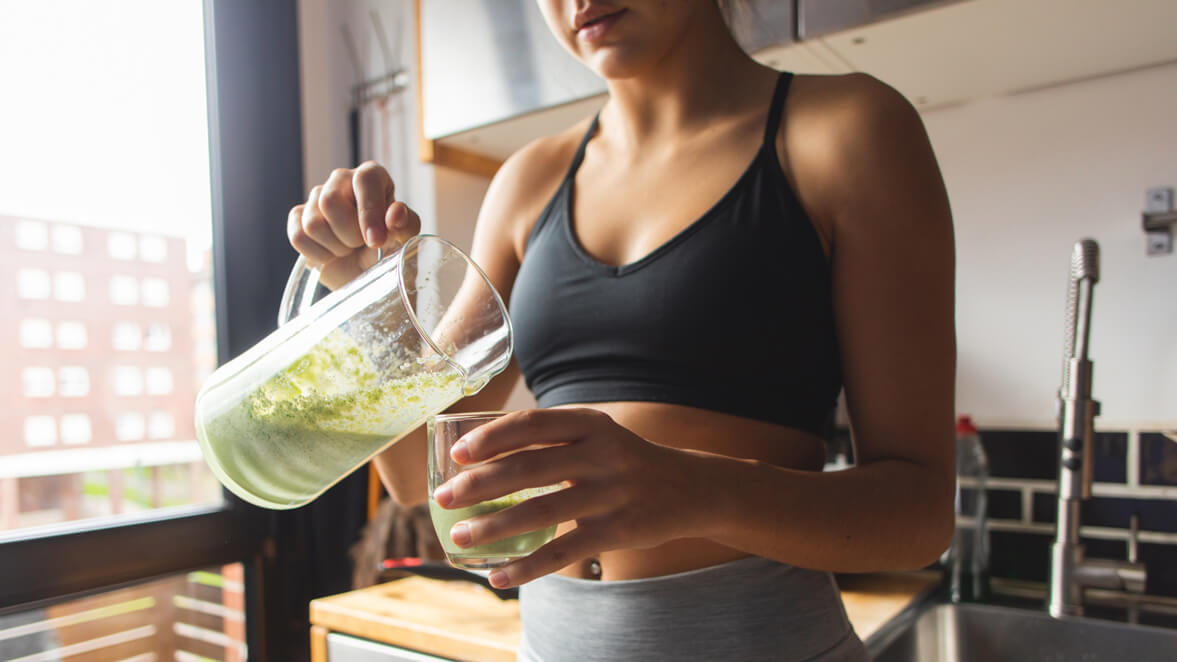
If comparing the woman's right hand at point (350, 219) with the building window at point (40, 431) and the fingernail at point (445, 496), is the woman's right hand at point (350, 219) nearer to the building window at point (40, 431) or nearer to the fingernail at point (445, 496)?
the fingernail at point (445, 496)

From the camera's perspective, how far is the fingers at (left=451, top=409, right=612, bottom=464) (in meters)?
0.41

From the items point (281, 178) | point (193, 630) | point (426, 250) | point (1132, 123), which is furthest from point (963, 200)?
point (193, 630)

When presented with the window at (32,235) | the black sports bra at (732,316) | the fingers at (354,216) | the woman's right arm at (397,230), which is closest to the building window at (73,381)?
the window at (32,235)

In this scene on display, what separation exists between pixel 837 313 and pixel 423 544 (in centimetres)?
115

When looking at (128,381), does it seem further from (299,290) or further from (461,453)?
(461,453)

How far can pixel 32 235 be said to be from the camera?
149 cm

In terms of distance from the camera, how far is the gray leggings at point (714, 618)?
61 centimetres

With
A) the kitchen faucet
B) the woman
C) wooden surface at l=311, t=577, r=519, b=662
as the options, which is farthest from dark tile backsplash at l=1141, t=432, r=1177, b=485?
wooden surface at l=311, t=577, r=519, b=662

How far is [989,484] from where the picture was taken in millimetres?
Result: 1448

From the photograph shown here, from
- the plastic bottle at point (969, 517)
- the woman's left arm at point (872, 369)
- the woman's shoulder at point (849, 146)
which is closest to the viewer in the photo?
the woman's left arm at point (872, 369)

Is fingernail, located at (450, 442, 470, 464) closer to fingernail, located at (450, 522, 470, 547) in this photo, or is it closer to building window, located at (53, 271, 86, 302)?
fingernail, located at (450, 522, 470, 547)

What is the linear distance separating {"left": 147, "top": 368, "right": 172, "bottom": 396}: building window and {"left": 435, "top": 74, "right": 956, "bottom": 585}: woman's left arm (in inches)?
59.8

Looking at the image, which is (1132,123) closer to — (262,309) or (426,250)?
(426,250)

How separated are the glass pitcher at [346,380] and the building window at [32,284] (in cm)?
117
